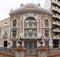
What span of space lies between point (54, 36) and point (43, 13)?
5.87 metres

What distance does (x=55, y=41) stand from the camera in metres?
42.0

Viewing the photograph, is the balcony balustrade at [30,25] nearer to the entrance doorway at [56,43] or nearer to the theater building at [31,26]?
the theater building at [31,26]

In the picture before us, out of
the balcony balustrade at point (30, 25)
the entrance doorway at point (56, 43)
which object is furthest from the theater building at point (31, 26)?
the entrance doorway at point (56, 43)

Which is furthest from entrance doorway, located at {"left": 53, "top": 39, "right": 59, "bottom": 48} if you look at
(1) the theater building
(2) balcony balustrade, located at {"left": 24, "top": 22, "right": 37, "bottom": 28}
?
(2) balcony balustrade, located at {"left": 24, "top": 22, "right": 37, "bottom": 28}

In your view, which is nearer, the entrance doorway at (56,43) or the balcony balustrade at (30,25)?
the balcony balustrade at (30,25)

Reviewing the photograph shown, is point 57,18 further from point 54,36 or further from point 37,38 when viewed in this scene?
point 37,38

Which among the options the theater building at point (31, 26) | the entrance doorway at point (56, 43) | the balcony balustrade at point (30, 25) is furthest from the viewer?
the entrance doorway at point (56, 43)

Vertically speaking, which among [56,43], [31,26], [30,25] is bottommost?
[56,43]

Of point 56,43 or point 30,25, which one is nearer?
point 30,25

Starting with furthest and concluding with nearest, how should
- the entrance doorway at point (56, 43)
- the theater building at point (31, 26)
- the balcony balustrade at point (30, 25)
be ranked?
the entrance doorway at point (56, 43), the balcony balustrade at point (30, 25), the theater building at point (31, 26)

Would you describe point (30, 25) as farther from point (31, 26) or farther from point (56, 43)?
point (56, 43)

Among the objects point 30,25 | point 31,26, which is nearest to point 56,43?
point 31,26

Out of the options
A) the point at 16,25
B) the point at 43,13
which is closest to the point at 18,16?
the point at 16,25

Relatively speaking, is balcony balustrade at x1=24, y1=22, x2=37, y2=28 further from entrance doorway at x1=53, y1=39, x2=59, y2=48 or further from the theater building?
entrance doorway at x1=53, y1=39, x2=59, y2=48
